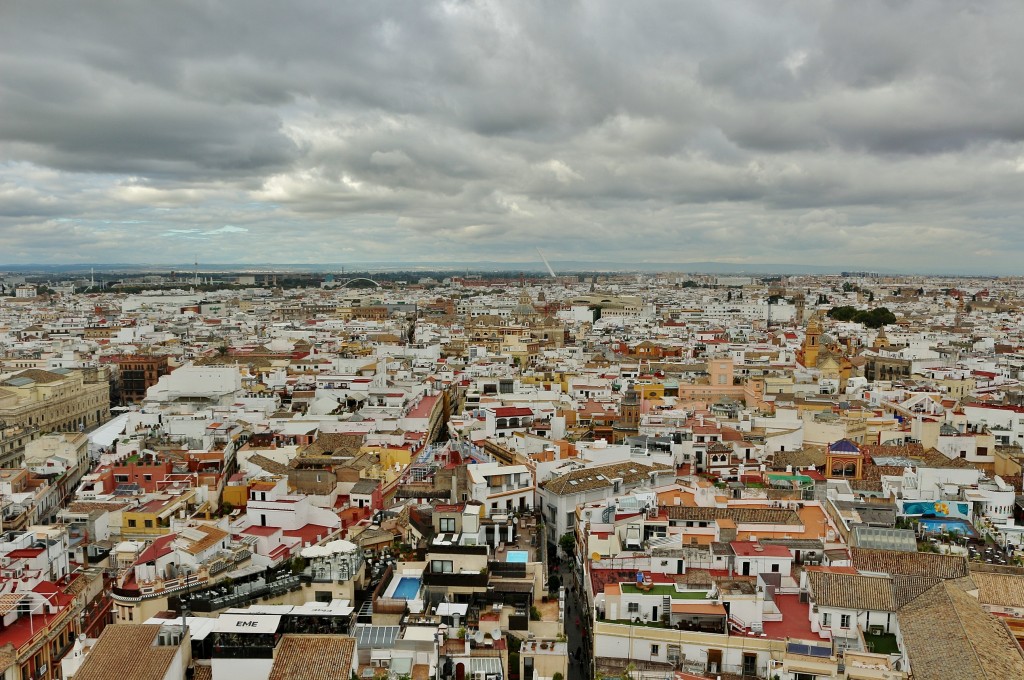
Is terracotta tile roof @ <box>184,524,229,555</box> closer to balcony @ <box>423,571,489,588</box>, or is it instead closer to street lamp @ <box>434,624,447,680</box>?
balcony @ <box>423,571,489,588</box>

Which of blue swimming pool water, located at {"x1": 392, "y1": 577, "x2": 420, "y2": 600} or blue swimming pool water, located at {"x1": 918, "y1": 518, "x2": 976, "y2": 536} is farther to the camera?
blue swimming pool water, located at {"x1": 918, "y1": 518, "x2": 976, "y2": 536}

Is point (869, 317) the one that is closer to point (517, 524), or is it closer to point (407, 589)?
point (517, 524)

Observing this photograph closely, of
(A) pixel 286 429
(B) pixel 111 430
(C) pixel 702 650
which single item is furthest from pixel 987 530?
(B) pixel 111 430

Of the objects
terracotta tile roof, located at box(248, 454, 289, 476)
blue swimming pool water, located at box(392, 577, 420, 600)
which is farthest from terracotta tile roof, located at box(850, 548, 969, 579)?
terracotta tile roof, located at box(248, 454, 289, 476)

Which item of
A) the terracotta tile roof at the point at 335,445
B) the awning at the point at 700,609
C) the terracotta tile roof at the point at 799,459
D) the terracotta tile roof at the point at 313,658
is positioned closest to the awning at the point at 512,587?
the awning at the point at 700,609

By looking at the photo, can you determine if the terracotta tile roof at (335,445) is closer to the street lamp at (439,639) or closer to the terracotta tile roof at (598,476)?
the terracotta tile roof at (598,476)

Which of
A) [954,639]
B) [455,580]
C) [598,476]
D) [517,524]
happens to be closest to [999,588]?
[954,639]
